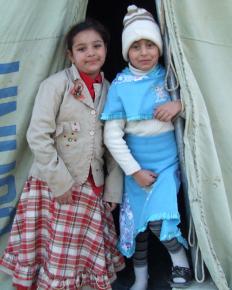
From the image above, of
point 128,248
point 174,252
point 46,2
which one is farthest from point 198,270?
point 46,2

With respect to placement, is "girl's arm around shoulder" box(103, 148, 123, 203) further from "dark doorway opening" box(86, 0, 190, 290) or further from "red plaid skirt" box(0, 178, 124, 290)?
"dark doorway opening" box(86, 0, 190, 290)

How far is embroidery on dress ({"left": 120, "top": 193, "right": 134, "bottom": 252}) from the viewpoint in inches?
84.6

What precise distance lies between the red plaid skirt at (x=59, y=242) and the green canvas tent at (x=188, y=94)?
122 millimetres

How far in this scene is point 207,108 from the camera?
2127 millimetres

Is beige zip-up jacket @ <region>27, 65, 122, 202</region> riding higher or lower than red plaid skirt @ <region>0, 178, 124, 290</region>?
higher

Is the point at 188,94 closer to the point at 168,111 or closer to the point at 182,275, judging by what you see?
the point at 168,111

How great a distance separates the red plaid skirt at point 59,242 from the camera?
2117 mm

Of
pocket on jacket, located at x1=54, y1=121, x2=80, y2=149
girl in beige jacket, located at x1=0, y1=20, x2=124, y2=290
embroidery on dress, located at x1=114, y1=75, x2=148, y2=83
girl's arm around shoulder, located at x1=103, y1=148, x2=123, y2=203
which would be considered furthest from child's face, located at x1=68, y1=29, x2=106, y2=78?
girl's arm around shoulder, located at x1=103, y1=148, x2=123, y2=203

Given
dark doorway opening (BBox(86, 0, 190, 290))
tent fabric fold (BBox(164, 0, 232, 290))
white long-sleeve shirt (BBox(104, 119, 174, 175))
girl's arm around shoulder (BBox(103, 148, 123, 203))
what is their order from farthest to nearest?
dark doorway opening (BBox(86, 0, 190, 290)) < girl's arm around shoulder (BBox(103, 148, 123, 203)) < white long-sleeve shirt (BBox(104, 119, 174, 175)) < tent fabric fold (BBox(164, 0, 232, 290))

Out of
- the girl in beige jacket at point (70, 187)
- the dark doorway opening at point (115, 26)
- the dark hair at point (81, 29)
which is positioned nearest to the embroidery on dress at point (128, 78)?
the girl in beige jacket at point (70, 187)

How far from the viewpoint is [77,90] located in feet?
6.91

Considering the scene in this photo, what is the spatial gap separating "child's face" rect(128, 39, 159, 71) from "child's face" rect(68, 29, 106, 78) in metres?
0.14

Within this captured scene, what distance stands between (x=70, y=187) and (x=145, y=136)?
1.25 ft

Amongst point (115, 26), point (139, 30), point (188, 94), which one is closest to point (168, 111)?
point (188, 94)
